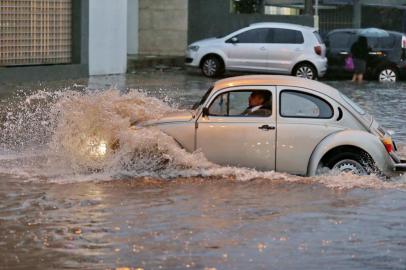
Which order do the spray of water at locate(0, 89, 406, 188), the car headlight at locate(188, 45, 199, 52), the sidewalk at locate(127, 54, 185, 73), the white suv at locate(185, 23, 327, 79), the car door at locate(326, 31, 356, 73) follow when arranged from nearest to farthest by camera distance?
1. the spray of water at locate(0, 89, 406, 188)
2. the white suv at locate(185, 23, 327, 79)
3. the car headlight at locate(188, 45, 199, 52)
4. the car door at locate(326, 31, 356, 73)
5. the sidewalk at locate(127, 54, 185, 73)

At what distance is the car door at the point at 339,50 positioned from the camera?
30.8 metres

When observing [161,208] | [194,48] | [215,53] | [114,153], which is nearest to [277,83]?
[114,153]

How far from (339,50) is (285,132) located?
19.6 meters

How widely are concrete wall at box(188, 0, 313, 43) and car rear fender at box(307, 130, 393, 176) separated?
2396 centimetres

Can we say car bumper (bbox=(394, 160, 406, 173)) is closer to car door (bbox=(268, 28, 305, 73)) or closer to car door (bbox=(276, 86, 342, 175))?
car door (bbox=(276, 86, 342, 175))

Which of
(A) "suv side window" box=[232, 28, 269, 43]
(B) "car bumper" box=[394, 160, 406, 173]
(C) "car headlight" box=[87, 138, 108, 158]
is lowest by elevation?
(B) "car bumper" box=[394, 160, 406, 173]

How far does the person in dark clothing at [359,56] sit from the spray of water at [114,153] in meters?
17.5

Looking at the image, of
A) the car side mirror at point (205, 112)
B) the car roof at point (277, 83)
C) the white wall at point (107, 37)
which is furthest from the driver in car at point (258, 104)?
the white wall at point (107, 37)

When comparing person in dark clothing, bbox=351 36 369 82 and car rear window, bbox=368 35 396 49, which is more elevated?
car rear window, bbox=368 35 396 49

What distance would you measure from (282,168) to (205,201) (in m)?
1.40

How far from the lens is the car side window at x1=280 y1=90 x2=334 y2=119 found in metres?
12.0

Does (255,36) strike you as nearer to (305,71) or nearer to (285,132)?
(305,71)

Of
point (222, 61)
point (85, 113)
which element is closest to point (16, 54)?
point (222, 61)

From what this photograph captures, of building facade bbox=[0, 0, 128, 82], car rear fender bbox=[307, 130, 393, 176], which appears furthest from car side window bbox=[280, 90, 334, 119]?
building facade bbox=[0, 0, 128, 82]
